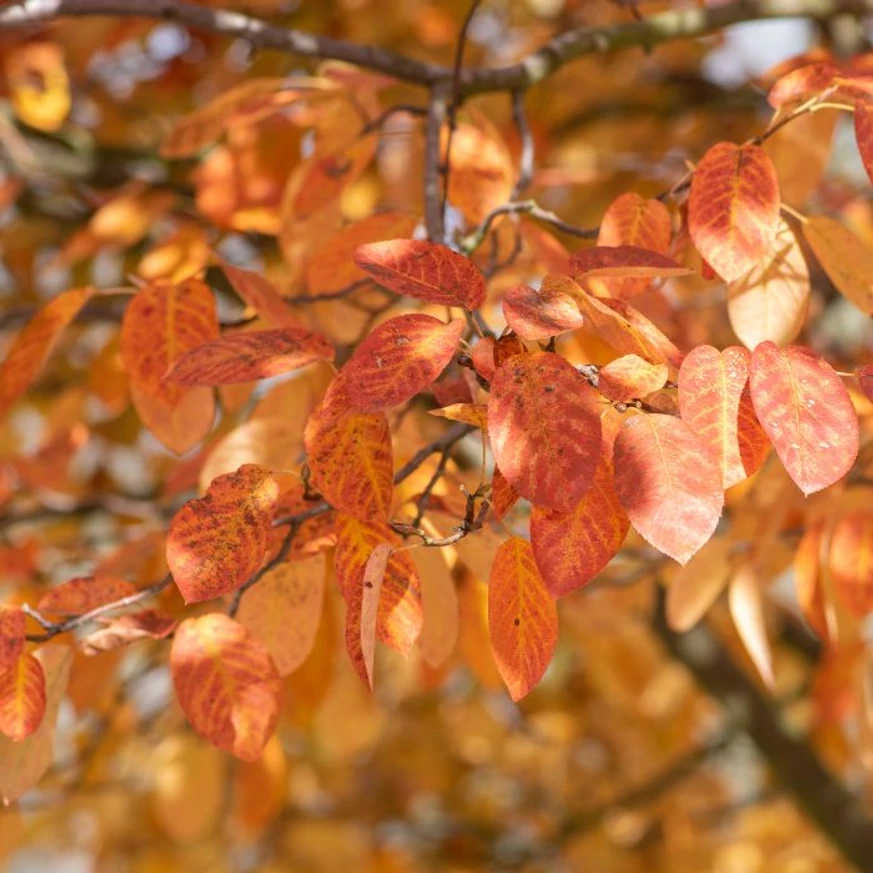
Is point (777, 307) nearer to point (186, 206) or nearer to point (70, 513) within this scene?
point (186, 206)

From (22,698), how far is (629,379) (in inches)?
16.8

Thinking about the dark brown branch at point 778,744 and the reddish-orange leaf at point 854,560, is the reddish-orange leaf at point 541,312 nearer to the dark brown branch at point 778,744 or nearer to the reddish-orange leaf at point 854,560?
the reddish-orange leaf at point 854,560

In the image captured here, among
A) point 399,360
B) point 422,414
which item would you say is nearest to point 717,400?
point 399,360

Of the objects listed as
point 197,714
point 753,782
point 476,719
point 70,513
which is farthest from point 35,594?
point 753,782

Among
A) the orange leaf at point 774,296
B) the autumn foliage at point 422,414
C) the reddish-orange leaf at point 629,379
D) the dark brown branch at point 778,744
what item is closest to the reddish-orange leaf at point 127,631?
the autumn foliage at point 422,414

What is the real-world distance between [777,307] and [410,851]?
2.31 m

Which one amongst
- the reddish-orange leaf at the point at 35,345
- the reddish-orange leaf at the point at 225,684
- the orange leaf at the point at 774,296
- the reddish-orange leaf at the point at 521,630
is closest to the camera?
the reddish-orange leaf at the point at 521,630

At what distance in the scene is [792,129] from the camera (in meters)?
1.13

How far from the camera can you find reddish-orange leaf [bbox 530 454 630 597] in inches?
25.0

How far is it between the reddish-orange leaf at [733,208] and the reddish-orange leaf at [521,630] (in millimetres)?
239

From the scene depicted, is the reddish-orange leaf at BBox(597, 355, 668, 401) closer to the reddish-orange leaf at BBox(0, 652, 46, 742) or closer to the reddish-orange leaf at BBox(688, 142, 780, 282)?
the reddish-orange leaf at BBox(688, 142, 780, 282)

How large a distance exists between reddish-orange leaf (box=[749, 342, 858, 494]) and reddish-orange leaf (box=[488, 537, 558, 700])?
0.16 m

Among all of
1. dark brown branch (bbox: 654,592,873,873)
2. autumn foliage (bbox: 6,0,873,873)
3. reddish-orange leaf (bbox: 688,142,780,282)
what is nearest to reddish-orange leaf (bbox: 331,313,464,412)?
autumn foliage (bbox: 6,0,873,873)

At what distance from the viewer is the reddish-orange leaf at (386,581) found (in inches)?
27.9
